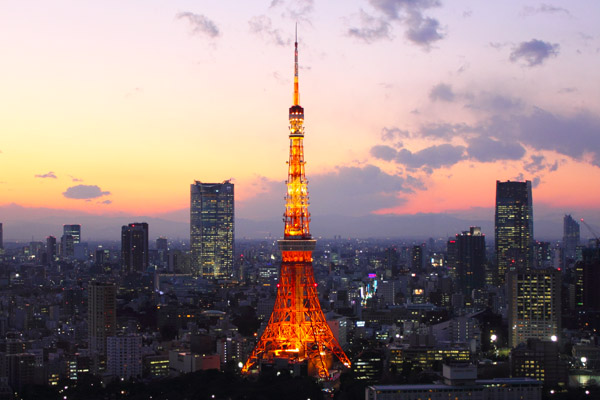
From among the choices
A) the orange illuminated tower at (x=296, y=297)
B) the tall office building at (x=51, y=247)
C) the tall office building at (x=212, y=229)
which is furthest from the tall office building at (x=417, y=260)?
the orange illuminated tower at (x=296, y=297)

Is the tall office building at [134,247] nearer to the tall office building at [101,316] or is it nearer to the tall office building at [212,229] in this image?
the tall office building at [212,229]

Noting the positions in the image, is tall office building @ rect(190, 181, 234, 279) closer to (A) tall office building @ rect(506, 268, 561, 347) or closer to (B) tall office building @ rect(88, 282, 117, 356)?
(B) tall office building @ rect(88, 282, 117, 356)

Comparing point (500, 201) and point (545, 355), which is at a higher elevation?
point (500, 201)

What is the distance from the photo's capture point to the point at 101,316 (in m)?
36.8

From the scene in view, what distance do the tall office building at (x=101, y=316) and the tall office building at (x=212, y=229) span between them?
143 ft

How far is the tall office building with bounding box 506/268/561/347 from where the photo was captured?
37.4m

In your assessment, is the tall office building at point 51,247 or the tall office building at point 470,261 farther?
the tall office building at point 51,247

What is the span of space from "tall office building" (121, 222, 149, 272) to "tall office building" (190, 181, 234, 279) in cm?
385

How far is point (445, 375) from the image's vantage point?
23.0 meters

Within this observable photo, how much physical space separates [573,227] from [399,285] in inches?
984

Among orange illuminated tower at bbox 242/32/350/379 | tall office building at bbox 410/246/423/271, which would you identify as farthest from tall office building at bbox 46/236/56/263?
orange illuminated tower at bbox 242/32/350/379

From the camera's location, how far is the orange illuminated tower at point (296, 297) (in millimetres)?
28828

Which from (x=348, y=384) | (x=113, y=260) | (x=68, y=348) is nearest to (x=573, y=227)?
(x=113, y=260)

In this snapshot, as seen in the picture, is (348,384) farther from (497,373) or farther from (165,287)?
(165,287)
